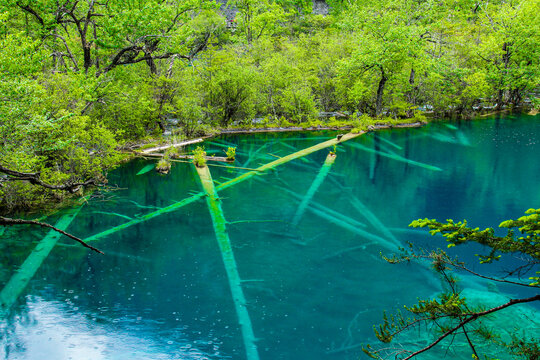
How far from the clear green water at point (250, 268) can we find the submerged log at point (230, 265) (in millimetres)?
132

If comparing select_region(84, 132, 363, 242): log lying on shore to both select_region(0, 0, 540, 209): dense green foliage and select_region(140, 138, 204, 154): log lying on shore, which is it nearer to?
select_region(0, 0, 540, 209): dense green foliage

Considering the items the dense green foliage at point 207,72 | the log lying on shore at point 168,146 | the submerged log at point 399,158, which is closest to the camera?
the dense green foliage at point 207,72

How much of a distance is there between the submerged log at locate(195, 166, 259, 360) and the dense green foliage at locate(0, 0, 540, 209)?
15.1ft

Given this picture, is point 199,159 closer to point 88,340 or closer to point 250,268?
point 250,268

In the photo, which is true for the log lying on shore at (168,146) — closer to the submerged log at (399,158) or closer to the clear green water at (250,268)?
the clear green water at (250,268)

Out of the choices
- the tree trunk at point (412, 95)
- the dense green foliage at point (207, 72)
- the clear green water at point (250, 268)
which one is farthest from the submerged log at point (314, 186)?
the tree trunk at point (412, 95)

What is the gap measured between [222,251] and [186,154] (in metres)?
12.2

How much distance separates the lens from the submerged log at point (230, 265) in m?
7.17

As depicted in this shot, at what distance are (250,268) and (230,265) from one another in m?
0.55

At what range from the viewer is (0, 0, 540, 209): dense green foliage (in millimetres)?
14445

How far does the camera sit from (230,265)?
992cm

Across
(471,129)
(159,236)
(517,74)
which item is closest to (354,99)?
(471,129)

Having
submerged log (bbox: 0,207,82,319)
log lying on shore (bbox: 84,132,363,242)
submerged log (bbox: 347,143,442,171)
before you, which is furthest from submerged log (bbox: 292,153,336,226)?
submerged log (bbox: 0,207,82,319)

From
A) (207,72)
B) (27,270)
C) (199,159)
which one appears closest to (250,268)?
(27,270)
